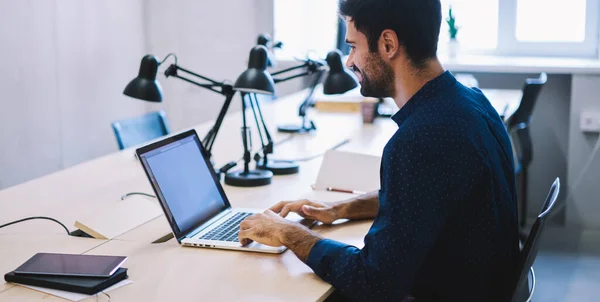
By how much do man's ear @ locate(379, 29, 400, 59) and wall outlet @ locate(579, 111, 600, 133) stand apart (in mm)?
2931

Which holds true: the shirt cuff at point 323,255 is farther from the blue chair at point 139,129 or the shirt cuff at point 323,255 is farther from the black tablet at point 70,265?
the blue chair at point 139,129

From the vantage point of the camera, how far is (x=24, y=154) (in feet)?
13.5

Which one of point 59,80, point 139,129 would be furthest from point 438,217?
point 59,80

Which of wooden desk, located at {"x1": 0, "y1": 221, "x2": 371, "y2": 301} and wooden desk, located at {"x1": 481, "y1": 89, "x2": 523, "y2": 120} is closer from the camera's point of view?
wooden desk, located at {"x1": 0, "y1": 221, "x2": 371, "y2": 301}

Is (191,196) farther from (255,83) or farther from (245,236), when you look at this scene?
(255,83)

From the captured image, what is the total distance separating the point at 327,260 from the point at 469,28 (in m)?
3.51

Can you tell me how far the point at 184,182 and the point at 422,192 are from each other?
740 millimetres

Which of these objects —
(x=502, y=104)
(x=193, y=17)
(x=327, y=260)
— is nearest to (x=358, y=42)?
(x=327, y=260)

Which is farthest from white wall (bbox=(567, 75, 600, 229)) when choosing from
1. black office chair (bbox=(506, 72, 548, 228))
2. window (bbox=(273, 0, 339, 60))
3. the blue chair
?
the blue chair

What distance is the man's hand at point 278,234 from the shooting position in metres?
1.77

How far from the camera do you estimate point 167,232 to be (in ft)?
6.88

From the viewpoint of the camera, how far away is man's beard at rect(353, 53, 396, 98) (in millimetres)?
1791

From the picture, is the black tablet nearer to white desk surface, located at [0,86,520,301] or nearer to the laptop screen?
white desk surface, located at [0,86,520,301]

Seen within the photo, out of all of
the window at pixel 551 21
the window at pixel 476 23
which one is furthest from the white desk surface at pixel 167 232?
the window at pixel 551 21
